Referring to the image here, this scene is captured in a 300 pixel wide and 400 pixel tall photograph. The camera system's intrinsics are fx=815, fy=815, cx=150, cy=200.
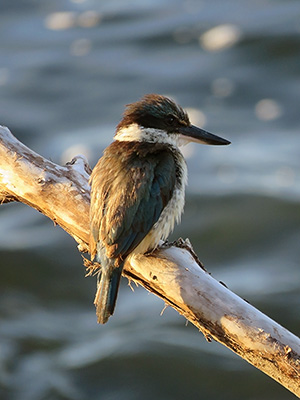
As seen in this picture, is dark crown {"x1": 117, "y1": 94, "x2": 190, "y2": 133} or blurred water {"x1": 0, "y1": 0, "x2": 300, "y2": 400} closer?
dark crown {"x1": 117, "y1": 94, "x2": 190, "y2": 133}

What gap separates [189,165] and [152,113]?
3.21 m

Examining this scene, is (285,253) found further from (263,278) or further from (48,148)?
(48,148)

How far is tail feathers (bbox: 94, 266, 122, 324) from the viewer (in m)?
3.14

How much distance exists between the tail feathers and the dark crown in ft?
2.43

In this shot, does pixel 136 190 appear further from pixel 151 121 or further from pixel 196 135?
pixel 196 135

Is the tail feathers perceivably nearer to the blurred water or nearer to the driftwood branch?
the driftwood branch

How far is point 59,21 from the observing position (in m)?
8.97

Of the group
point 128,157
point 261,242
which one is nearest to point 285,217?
→ point 261,242

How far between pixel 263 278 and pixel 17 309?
5.81 feet

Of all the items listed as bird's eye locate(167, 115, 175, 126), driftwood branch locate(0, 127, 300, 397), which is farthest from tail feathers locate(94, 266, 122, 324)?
bird's eye locate(167, 115, 175, 126)

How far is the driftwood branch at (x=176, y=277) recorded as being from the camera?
2936 mm

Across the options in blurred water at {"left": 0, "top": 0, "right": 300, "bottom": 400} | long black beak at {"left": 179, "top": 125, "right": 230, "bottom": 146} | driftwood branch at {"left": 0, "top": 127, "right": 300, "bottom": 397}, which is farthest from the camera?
blurred water at {"left": 0, "top": 0, "right": 300, "bottom": 400}

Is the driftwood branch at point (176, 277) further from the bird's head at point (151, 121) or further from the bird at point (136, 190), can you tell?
the bird's head at point (151, 121)

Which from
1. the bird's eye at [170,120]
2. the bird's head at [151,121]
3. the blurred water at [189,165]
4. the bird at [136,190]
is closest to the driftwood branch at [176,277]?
the bird at [136,190]
